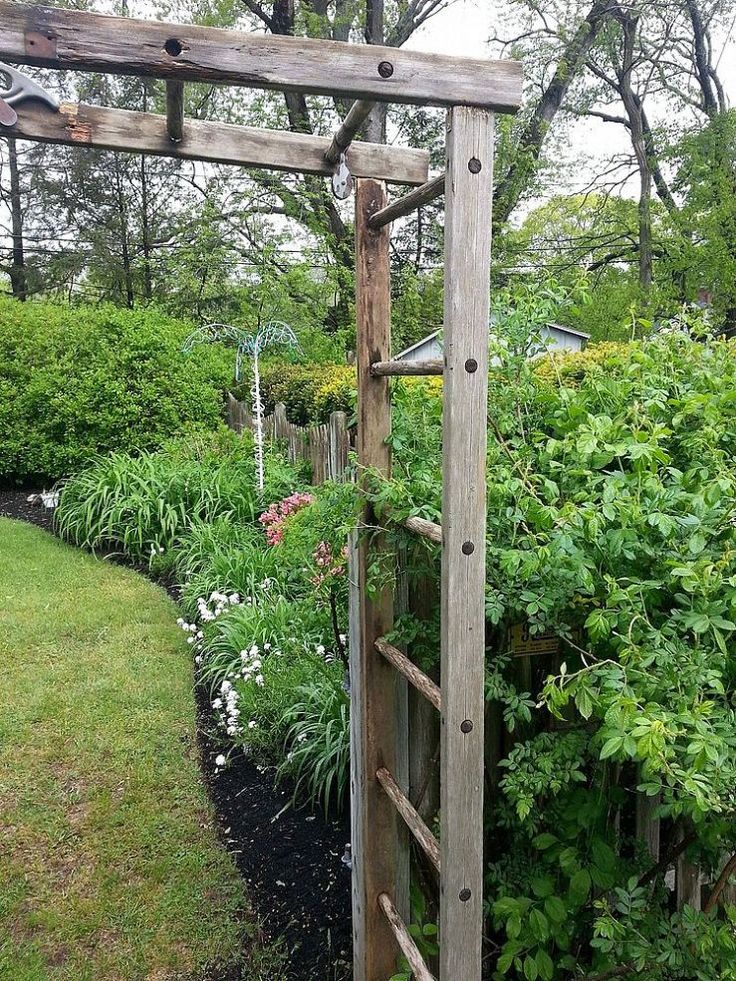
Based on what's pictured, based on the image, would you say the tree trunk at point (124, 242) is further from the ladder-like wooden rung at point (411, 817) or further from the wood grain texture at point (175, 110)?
the ladder-like wooden rung at point (411, 817)

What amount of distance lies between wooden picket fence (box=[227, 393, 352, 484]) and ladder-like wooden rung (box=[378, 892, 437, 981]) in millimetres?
2852

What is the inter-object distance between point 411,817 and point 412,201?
4.78ft

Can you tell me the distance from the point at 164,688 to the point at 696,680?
359 centimetres

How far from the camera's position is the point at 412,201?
171 cm

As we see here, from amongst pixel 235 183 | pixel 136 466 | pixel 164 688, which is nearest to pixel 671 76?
pixel 235 183

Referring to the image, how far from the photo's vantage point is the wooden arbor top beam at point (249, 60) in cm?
134

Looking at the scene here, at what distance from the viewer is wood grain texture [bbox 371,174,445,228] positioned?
1.55 m

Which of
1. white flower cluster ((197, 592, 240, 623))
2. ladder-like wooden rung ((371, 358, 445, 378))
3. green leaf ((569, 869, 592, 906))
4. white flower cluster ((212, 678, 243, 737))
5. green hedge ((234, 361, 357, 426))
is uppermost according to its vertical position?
green hedge ((234, 361, 357, 426))

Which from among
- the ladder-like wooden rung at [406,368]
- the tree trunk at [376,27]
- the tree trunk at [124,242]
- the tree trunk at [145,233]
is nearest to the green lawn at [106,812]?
the ladder-like wooden rung at [406,368]

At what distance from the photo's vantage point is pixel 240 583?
5.21 metres

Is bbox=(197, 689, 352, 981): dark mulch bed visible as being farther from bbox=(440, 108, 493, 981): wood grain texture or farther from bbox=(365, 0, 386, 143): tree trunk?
bbox=(365, 0, 386, 143): tree trunk

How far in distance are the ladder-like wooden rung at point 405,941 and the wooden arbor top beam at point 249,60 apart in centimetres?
192

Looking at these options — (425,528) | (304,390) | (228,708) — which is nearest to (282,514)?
(228,708)

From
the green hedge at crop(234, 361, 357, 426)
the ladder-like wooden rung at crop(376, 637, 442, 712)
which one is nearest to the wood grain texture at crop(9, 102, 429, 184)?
the ladder-like wooden rung at crop(376, 637, 442, 712)
